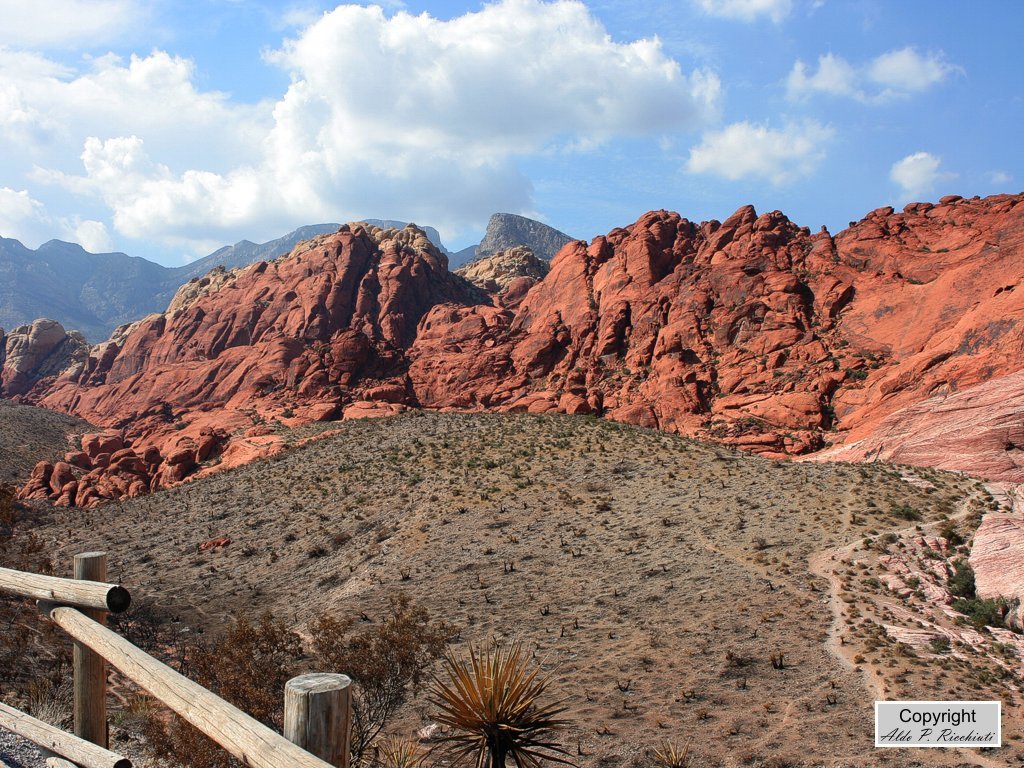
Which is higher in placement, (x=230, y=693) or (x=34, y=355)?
(x=34, y=355)

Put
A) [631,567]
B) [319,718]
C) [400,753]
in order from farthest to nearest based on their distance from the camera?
[631,567]
[400,753]
[319,718]

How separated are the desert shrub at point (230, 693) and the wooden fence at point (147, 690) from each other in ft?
10.9

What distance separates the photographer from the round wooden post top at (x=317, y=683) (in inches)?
123

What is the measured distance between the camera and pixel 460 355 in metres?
72.1

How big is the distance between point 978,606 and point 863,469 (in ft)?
43.0

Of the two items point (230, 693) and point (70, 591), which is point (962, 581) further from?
point (70, 591)

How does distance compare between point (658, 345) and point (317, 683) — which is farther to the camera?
point (658, 345)

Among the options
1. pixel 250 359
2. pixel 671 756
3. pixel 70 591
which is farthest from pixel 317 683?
pixel 250 359

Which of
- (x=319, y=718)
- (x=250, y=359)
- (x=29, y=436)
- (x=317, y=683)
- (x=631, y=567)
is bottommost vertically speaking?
(x=631, y=567)

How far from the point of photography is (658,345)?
190 feet

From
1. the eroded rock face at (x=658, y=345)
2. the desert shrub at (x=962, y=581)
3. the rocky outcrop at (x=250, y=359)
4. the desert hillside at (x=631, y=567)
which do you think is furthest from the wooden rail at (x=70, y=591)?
the rocky outcrop at (x=250, y=359)

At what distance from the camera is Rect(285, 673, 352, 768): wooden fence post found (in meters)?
3.11

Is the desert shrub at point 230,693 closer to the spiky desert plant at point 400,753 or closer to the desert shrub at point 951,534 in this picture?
the spiky desert plant at point 400,753

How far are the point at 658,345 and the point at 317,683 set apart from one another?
56586 mm
